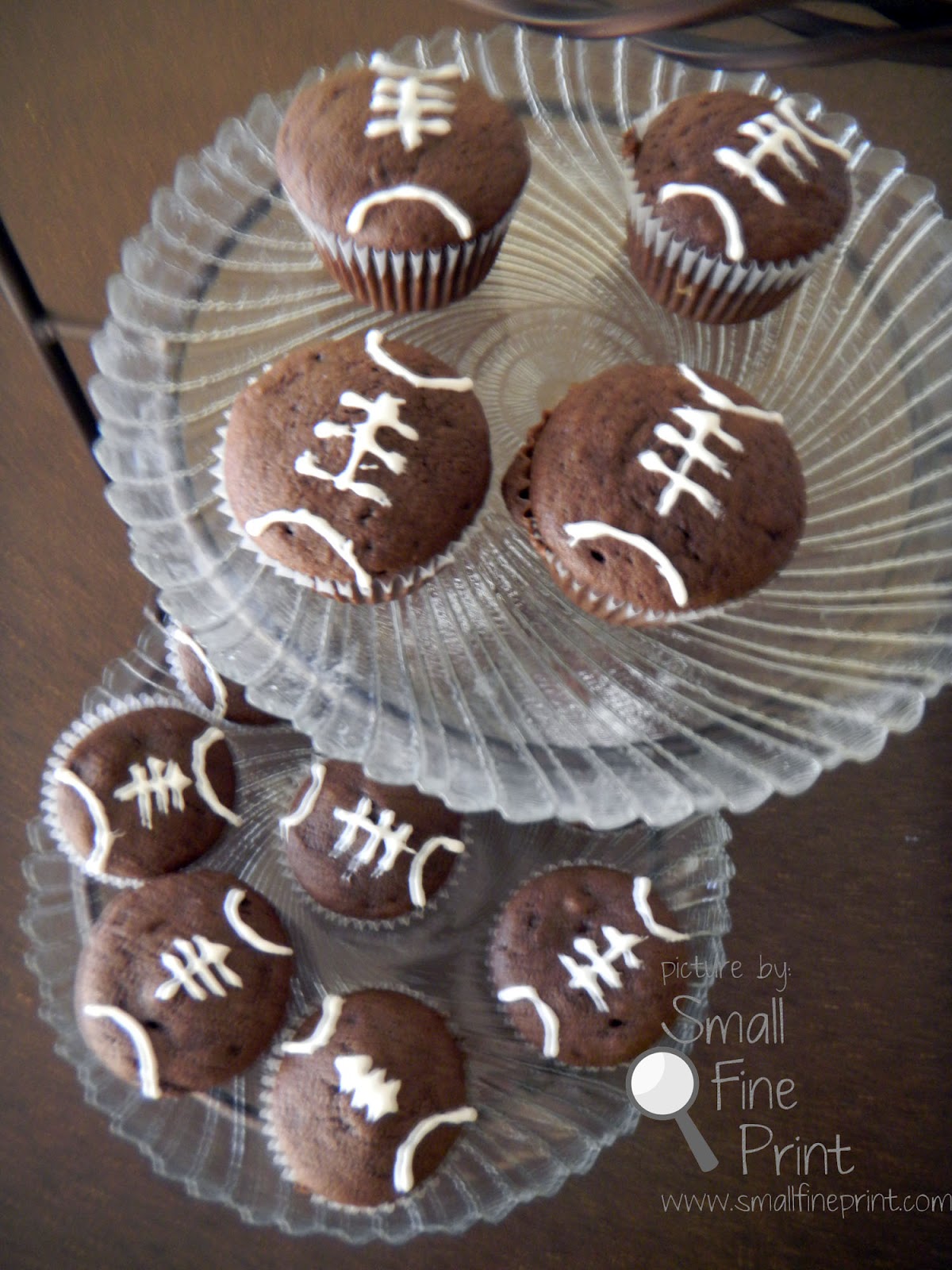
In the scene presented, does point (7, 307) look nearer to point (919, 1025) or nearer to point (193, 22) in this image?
point (193, 22)

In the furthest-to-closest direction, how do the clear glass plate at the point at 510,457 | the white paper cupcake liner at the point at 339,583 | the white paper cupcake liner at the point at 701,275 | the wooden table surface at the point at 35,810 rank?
the wooden table surface at the point at 35,810, the white paper cupcake liner at the point at 701,275, the white paper cupcake liner at the point at 339,583, the clear glass plate at the point at 510,457

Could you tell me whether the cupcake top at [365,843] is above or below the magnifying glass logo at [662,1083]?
above

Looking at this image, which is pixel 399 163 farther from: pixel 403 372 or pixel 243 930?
pixel 243 930

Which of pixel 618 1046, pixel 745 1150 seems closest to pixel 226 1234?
pixel 618 1046

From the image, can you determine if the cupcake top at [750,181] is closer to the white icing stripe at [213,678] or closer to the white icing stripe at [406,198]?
the white icing stripe at [406,198]

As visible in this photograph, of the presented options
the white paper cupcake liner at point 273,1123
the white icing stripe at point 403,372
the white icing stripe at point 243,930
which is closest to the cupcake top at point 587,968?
the white paper cupcake liner at point 273,1123
